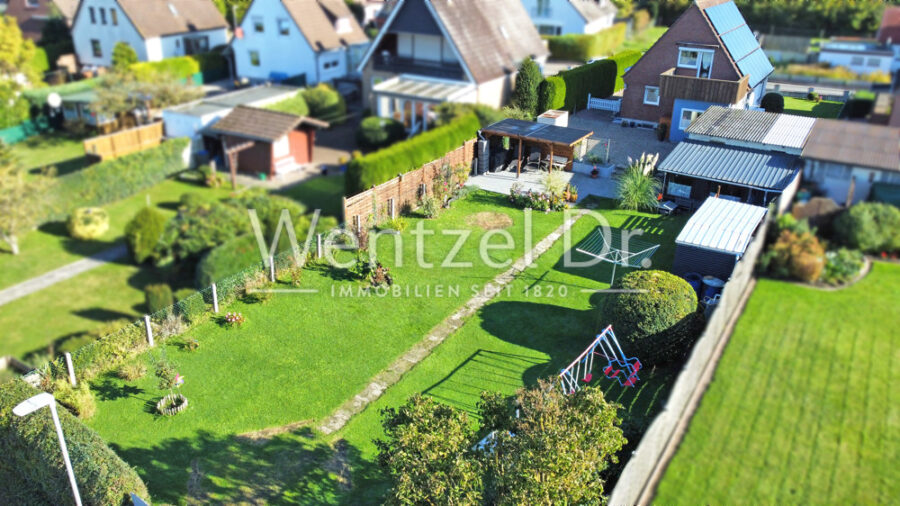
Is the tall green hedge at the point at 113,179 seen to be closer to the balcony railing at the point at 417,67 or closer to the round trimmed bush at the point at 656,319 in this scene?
the balcony railing at the point at 417,67

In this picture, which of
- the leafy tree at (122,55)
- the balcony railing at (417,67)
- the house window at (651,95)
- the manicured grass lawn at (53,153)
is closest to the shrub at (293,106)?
the balcony railing at (417,67)

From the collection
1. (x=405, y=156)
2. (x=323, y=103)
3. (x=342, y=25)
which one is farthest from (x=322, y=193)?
(x=342, y=25)

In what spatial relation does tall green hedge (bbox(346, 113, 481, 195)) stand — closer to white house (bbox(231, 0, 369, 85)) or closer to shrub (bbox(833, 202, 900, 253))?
shrub (bbox(833, 202, 900, 253))


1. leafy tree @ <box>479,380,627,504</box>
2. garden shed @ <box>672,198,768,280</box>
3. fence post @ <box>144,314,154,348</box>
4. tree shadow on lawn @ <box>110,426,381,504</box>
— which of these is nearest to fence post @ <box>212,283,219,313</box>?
fence post @ <box>144,314,154,348</box>

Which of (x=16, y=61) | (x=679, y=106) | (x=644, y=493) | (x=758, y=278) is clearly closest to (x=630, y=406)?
(x=644, y=493)

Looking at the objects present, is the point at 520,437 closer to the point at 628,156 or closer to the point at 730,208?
the point at 730,208

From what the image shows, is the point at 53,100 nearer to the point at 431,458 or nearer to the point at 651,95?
the point at 651,95
